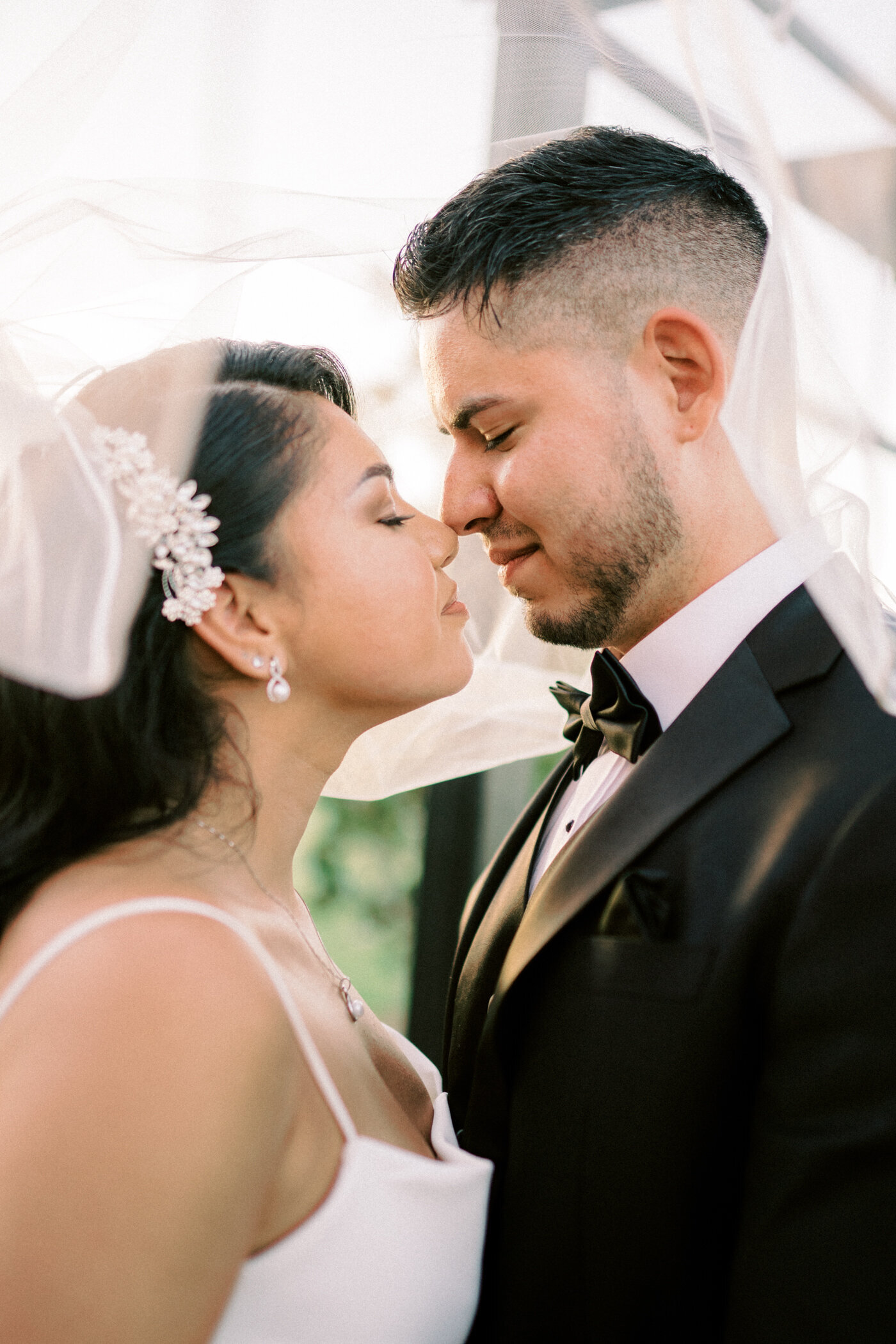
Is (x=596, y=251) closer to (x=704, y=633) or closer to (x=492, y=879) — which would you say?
(x=704, y=633)

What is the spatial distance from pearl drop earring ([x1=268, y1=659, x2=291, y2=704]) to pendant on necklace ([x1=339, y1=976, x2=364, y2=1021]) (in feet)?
1.36

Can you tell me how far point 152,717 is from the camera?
131cm

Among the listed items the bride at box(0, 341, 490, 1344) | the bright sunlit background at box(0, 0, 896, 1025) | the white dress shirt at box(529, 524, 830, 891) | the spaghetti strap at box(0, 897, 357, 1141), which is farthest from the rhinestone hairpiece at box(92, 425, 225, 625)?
the white dress shirt at box(529, 524, 830, 891)

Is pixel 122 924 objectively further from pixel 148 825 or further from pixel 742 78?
pixel 742 78

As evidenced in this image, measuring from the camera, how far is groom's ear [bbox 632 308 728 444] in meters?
1.57

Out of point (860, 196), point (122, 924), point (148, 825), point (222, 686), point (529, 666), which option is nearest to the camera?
point (860, 196)

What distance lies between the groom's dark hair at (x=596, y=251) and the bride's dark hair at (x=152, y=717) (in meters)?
0.38

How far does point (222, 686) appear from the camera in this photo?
55.2 inches

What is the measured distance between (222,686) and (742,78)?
0.91 meters

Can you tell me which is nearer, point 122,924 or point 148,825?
point 122,924

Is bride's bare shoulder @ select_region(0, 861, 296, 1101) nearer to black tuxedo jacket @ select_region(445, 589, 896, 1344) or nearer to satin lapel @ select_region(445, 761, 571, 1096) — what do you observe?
black tuxedo jacket @ select_region(445, 589, 896, 1344)

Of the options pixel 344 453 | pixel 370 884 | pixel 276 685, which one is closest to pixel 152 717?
pixel 276 685

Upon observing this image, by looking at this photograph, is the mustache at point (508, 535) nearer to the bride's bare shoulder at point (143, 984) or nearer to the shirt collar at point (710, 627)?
the shirt collar at point (710, 627)

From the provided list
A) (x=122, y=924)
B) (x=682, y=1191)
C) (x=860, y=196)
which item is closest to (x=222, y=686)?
(x=122, y=924)
